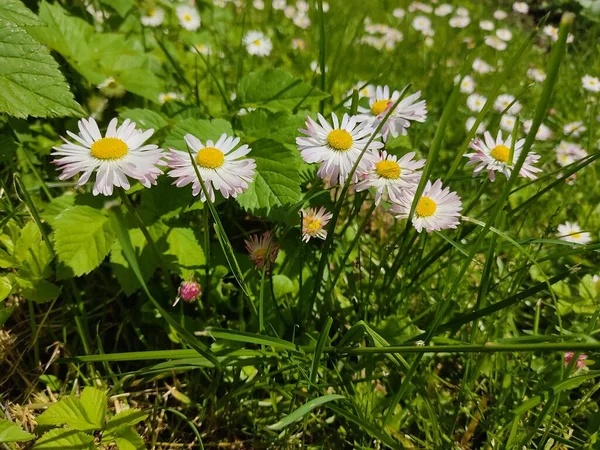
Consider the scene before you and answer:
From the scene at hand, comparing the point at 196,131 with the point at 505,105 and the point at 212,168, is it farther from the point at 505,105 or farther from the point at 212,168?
the point at 505,105

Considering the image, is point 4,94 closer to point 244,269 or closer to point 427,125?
point 244,269

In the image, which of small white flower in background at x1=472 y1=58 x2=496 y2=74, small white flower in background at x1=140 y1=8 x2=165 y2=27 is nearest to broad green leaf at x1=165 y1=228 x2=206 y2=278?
small white flower in background at x1=140 y1=8 x2=165 y2=27

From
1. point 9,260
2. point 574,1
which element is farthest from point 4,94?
point 574,1

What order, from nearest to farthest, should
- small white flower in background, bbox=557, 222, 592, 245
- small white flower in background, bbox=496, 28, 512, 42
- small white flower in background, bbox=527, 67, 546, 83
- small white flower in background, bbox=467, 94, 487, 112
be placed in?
small white flower in background, bbox=557, 222, 592, 245 → small white flower in background, bbox=467, 94, 487, 112 → small white flower in background, bbox=527, 67, 546, 83 → small white flower in background, bbox=496, 28, 512, 42

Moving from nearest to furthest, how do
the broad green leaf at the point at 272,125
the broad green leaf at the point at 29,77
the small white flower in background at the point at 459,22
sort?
1. the broad green leaf at the point at 29,77
2. the broad green leaf at the point at 272,125
3. the small white flower in background at the point at 459,22

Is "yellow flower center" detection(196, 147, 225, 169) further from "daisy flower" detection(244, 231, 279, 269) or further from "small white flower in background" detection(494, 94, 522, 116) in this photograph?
A: "small white flower in background" detection(494, 94, 522, 116)

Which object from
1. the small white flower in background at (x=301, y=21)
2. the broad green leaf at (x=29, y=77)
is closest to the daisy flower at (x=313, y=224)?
the broad green leaf at (x=29, y=77)

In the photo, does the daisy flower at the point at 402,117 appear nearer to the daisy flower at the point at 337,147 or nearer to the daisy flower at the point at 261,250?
the daisy flower at the point at 337,147
